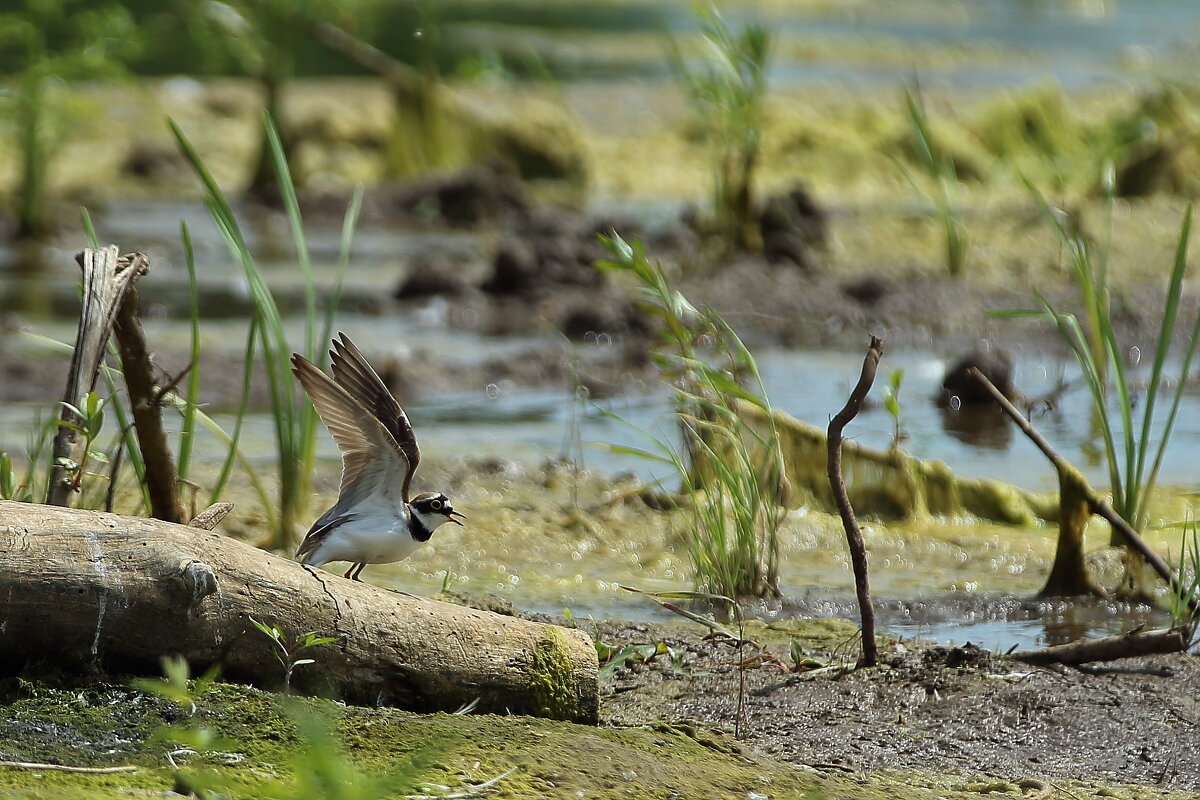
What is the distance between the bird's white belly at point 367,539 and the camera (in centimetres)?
375

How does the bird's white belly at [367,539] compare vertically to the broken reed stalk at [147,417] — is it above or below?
below

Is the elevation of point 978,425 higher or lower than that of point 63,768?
higher

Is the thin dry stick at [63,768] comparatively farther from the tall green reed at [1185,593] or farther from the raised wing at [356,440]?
the tall green reed at [1185,593]

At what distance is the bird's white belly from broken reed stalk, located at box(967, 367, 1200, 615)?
150 cm

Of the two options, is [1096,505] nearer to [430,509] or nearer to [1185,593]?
[1185,593]

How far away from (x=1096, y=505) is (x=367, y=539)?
2.11 m

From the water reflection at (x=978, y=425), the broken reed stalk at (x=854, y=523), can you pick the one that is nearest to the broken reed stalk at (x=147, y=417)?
A: the broken reed stalk at (x=854, y=523)

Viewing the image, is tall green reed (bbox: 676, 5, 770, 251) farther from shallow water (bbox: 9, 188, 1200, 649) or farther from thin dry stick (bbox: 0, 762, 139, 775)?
thin dry stick (bbox: 0, 762, 139, 775)

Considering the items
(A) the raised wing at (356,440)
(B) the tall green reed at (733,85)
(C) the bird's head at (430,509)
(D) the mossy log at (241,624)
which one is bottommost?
(D) the mossy log at (241,624)

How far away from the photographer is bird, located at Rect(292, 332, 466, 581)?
3727mm

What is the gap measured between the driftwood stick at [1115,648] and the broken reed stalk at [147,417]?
2.11 meters

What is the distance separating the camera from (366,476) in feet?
12.6

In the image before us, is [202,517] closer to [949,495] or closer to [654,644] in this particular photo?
[654,644]

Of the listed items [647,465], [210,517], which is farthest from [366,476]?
[647,465]
